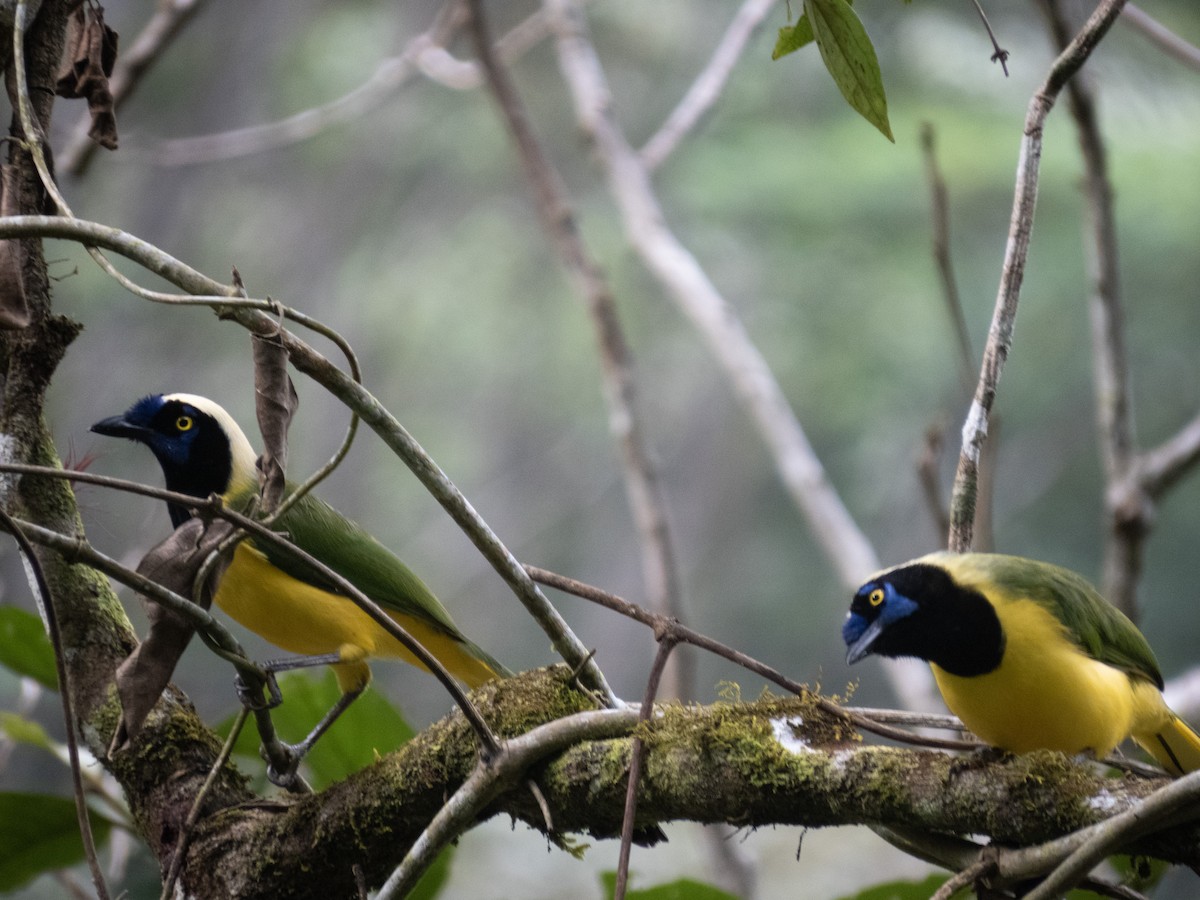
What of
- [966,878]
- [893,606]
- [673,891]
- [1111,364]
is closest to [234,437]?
[673,891]

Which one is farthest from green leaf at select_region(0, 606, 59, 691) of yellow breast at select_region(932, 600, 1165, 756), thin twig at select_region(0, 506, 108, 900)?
yellow breast at select_region(932, 600, 1165, 756)

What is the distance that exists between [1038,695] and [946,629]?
0.63 ft

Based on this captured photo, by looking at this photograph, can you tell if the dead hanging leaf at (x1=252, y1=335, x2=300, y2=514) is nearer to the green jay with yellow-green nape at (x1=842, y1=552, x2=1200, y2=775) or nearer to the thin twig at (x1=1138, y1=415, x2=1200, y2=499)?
the green jay with yellow-green nape at (x1=842, y1=552, x2=1200, y2=775)

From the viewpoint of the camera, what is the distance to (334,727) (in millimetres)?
2732

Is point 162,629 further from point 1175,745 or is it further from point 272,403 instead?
point 1175,745

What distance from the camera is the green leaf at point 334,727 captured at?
272 cm

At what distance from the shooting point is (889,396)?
14.7m

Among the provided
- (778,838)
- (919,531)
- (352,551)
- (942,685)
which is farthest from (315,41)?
(942,685)

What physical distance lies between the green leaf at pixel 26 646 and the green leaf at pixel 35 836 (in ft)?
0.80

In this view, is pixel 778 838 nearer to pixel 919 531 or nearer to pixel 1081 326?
pixel 919 531

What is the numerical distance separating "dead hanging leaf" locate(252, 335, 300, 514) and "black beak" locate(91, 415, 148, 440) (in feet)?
3.73

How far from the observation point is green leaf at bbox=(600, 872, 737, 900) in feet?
7.67

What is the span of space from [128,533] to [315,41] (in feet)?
23.3

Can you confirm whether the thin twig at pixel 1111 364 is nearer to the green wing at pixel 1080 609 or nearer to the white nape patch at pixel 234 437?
the green wing at pixel 1080 609
